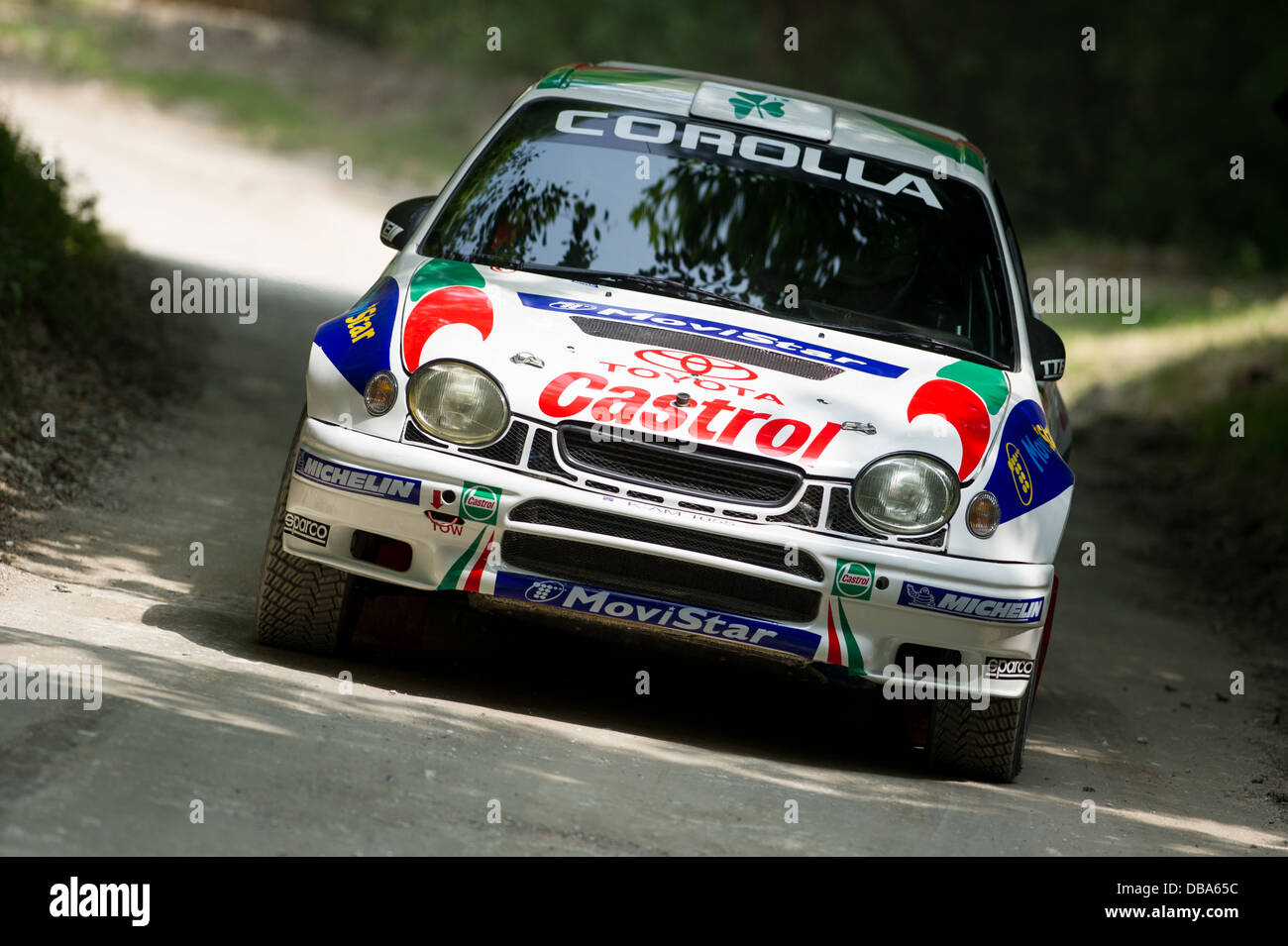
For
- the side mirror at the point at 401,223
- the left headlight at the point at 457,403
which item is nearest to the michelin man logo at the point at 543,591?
the left headlight at the point at 457,403

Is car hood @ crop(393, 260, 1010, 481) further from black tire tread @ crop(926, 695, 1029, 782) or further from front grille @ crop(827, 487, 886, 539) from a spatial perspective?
black tire tread @ crop(926, 695, 1029, 782)

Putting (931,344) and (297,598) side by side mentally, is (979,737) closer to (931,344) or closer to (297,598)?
(931,344)

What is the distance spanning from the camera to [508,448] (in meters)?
4.85

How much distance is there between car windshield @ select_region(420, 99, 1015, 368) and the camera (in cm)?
580

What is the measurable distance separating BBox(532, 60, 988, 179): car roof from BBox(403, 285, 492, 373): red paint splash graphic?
4.88 feet

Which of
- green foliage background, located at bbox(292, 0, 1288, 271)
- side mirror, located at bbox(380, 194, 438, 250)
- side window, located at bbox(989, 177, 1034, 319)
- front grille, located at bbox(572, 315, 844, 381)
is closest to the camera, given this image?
front grille, located at bbox(572, 315, 844, 381)

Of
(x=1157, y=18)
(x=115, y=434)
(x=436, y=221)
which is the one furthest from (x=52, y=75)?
(x=436, y=221)

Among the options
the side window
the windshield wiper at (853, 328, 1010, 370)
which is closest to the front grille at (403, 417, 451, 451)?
the windshield wiper at (853, 328, 1010, 370)

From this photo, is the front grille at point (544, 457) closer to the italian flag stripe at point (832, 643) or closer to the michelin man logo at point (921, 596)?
the italian flag stripe at point (832, 643)

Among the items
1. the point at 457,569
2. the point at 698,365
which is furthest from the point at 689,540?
the point at 457,569

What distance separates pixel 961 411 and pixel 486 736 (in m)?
1.72

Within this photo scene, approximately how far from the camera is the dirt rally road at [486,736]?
3.98 meters

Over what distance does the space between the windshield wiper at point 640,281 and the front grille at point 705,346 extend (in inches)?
17.5
